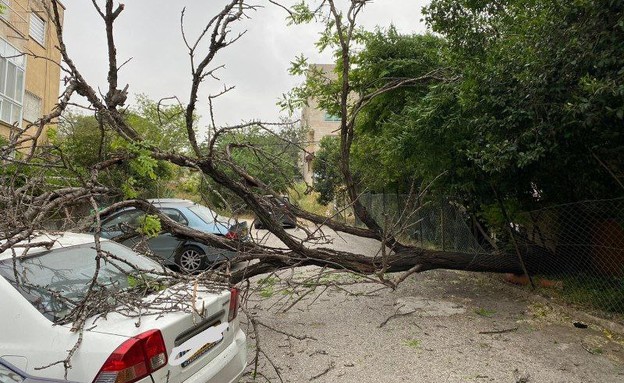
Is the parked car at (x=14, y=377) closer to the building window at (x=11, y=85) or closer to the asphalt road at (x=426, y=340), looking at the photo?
the asphalt road at (x=426, y=340)

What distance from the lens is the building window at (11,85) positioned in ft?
47.9

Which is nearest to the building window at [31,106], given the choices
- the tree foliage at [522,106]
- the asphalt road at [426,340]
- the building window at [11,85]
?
the building window at [11,85]

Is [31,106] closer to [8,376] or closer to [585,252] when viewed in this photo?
[8,376]

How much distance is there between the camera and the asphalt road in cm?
395

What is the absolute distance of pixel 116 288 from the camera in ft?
9.93

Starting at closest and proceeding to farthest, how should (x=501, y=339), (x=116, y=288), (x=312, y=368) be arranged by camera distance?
(x=116, y=288)
(x=312, y=368)
(x=501, y=339)

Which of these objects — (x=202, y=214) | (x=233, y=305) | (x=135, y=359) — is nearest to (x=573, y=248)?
(x=233, y=305)

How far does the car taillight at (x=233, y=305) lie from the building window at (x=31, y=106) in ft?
57.5

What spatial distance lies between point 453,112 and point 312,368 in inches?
163

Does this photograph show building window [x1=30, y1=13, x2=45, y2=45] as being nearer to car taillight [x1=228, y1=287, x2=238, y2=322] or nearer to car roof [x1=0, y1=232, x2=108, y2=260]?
car roof [x1=0, y1=232, x2=108, y2=260]

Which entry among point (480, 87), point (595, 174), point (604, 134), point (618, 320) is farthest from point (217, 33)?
point (618, 320)

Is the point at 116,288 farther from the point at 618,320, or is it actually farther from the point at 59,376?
the point at 618,320

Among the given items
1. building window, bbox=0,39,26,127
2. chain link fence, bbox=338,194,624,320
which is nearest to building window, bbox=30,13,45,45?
building window, bbox=0,39,26,127

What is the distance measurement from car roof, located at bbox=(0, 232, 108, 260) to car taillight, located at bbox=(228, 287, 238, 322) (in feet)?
3.94
